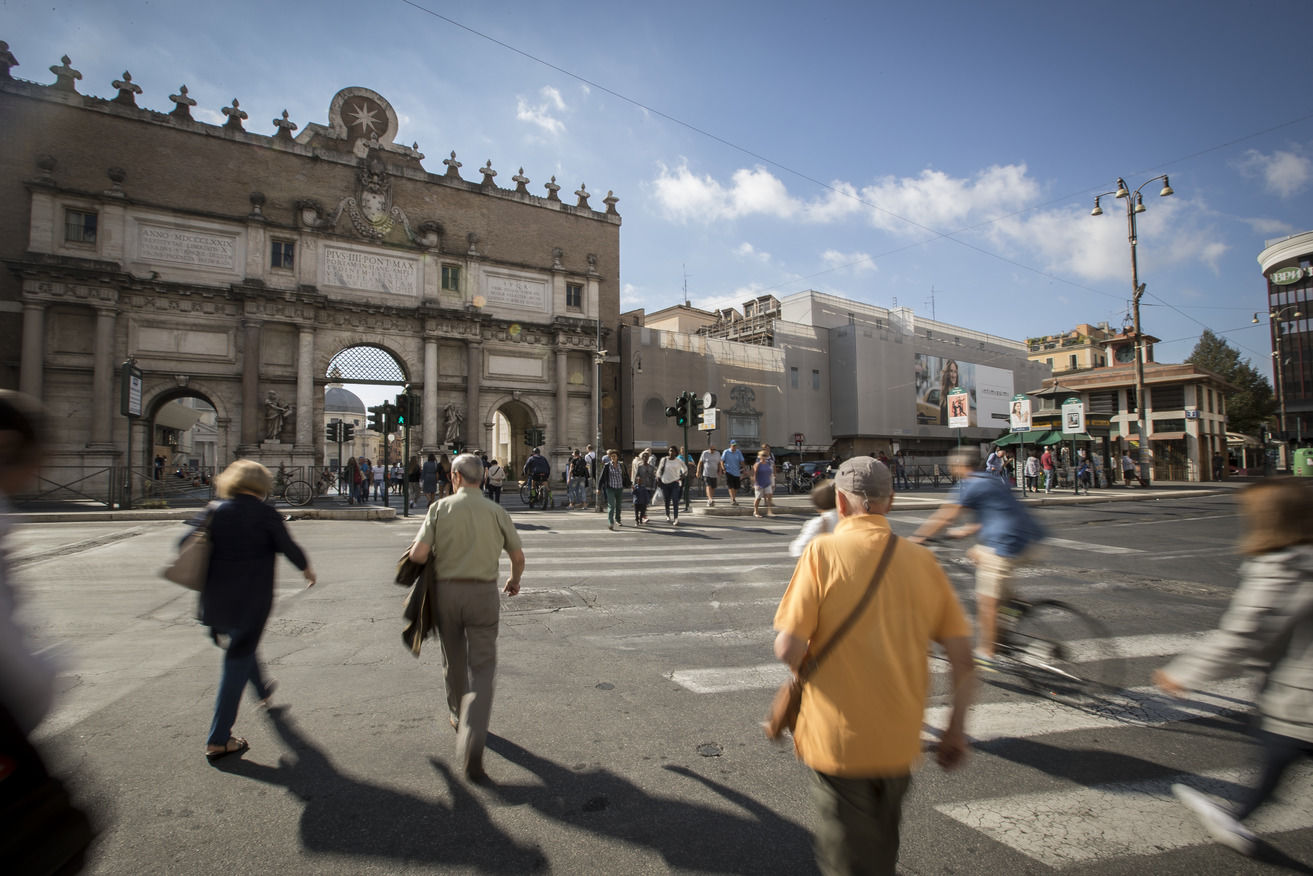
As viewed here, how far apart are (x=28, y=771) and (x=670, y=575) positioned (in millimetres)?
7373

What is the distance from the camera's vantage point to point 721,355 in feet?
129

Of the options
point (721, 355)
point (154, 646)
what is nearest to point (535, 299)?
point (721, 355)

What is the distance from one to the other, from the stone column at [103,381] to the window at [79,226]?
9.50 feet

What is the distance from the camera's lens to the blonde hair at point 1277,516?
256 centimetres

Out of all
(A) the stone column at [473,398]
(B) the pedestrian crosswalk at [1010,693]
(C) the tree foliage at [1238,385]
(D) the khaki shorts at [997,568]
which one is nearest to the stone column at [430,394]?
(A) the stone column at [473,398]

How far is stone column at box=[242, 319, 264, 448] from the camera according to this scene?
2502 centimetres

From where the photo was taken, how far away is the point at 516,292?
105 ft

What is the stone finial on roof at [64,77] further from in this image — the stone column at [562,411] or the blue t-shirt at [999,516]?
the blue t-shirt at [999,516]

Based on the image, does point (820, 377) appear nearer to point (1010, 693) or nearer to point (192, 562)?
point (1010, 693)

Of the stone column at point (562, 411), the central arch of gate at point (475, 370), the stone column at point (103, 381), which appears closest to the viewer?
the stone column at point (103, 381)

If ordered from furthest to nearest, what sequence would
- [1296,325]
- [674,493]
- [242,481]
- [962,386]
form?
[1296,325] < [962,386] < [674,493] < [242,481]

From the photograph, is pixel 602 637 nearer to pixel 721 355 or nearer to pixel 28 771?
pixel 28 771

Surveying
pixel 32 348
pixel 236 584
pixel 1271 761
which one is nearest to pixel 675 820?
pixel 1271 761

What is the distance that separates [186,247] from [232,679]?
93.0 feet
